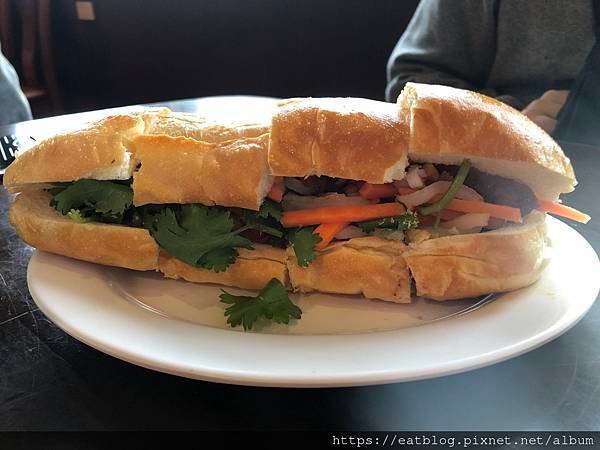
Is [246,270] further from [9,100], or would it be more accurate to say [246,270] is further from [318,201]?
[9,100]

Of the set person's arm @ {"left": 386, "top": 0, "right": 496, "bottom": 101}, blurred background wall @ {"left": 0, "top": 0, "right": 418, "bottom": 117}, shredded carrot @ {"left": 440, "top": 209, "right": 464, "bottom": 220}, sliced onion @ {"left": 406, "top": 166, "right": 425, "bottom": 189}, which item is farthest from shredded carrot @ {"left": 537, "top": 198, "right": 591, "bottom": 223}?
blurred background wall @ {"left": 0, "top": 0, "right": 418, "bottom": 117}

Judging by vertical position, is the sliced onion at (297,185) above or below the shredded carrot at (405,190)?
below

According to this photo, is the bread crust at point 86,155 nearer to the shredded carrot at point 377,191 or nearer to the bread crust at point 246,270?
the bread crust at point 246,270

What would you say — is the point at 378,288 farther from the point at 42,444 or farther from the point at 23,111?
the point at 23,111

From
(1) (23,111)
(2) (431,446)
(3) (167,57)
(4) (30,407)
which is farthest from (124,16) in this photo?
(2) (431,446)

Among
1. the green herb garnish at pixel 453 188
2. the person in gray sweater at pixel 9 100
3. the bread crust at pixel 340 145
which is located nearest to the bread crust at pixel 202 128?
the bread crust at pixel 340 145

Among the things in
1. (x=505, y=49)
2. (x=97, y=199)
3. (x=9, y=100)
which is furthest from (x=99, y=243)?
(x=505, y=49)

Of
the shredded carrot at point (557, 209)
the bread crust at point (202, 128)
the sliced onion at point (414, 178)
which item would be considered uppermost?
the bread crust at point (202, 128)

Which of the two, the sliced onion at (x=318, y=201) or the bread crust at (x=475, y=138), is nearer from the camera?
the bread crust at (x=475, y=138)
